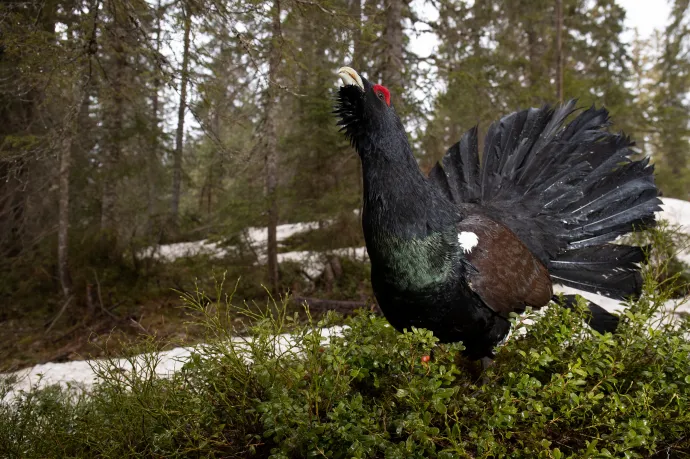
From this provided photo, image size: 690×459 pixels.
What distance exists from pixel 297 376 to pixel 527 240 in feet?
6.43

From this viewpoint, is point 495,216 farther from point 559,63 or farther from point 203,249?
point 203,249

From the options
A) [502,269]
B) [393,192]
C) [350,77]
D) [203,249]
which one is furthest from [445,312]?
[203,249]

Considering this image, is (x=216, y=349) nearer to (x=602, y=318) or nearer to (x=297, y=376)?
(x=297, y=376)

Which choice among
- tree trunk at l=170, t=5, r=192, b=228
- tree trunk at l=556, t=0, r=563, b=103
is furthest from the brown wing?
tree trunk at l=556, t=0, r=563, b=103

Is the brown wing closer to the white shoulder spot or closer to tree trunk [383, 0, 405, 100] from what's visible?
the white shoulder spot

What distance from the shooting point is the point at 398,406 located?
186cm

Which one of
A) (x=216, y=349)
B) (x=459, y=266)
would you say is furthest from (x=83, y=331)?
(x=459, y=266)

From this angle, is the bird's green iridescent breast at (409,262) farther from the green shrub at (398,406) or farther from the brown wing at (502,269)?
the green shrub at (398,406)

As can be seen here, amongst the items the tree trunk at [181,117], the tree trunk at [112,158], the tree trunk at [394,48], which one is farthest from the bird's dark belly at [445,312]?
the tree trunk at [112,158]

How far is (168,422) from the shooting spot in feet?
5.99

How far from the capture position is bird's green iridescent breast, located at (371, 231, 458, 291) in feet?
6.81

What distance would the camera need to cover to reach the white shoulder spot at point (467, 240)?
90.1 inches

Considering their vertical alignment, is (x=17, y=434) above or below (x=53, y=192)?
below

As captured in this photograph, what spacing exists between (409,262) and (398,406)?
0.67m
